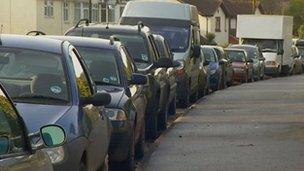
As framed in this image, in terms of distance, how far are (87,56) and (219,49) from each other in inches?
833

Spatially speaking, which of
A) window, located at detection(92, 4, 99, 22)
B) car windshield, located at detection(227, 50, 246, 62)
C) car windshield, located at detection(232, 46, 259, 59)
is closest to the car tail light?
car windshield, located at detection(227, 50, 246, 62)

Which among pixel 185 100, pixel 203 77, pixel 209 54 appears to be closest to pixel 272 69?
pixel 209 54

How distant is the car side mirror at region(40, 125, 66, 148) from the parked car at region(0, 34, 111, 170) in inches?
13.0

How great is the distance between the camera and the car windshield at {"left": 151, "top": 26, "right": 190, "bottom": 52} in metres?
20.5

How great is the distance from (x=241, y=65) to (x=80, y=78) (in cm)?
2796

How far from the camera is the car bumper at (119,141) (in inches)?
379

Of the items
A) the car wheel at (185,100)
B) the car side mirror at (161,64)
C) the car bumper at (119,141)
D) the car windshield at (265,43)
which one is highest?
the car side mirror at (161,64)

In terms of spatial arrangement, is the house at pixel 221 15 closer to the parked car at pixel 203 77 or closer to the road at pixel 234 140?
the parked car at pixel 203 77

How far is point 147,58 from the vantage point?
14.3 meters

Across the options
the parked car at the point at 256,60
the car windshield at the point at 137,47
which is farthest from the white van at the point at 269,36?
the car windshield at the point at 137,47

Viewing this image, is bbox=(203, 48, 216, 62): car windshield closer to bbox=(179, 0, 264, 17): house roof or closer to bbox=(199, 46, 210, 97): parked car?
bbox=(199, 46, 210, 97): parked car

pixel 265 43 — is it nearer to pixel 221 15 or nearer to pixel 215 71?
pixel 215 71

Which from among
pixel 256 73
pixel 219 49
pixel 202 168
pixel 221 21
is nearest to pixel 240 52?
pixel 256 73

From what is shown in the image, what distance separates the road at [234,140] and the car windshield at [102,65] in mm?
1132
